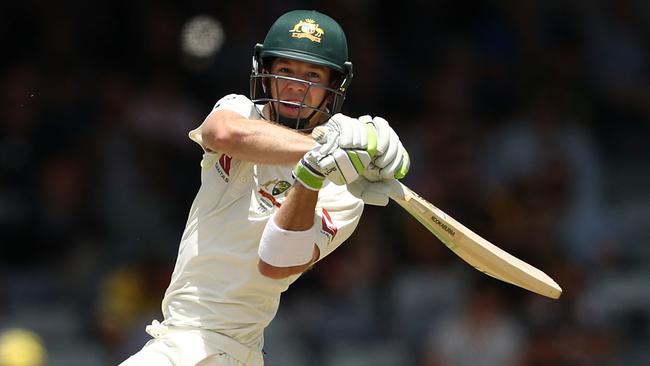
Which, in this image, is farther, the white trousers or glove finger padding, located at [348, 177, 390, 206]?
the white trousers

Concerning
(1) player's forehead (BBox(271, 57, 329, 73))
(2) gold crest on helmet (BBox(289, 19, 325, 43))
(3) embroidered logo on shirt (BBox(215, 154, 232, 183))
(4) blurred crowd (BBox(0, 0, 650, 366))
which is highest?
(2) gold crest on helmet (BBox(289, 19, 325, 43))

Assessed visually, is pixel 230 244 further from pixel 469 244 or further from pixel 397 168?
pixel 469 244

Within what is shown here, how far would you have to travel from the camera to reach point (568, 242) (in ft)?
24.5

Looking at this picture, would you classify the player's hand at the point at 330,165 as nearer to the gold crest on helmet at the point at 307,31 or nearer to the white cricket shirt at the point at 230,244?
the white cricket shirt at the point at 230,244

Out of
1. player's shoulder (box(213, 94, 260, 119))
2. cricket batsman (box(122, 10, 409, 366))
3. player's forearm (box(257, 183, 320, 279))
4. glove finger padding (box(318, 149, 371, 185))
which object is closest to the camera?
glove finger padding (box(318, 149, 371, 185))

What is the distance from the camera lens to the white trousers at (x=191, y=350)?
3771mm

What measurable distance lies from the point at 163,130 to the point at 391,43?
163 centimetres

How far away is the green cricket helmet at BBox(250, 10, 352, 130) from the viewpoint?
381 centimetres

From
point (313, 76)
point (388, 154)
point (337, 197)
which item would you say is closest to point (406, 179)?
point (337, 197)

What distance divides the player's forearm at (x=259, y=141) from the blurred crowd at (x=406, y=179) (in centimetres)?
338

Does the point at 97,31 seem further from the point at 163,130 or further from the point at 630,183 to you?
the point at 630,183

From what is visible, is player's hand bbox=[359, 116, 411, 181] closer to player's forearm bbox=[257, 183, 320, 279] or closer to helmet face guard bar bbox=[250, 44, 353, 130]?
player's forearm bbox=[257, 183, 320, 279]

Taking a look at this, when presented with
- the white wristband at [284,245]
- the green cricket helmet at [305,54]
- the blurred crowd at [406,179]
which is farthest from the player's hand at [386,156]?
the blurred crowd at [406,179]

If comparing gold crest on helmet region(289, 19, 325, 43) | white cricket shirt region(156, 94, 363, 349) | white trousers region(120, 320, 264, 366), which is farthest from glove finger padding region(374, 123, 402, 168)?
white trousers region(120, 320, 264, 366)
